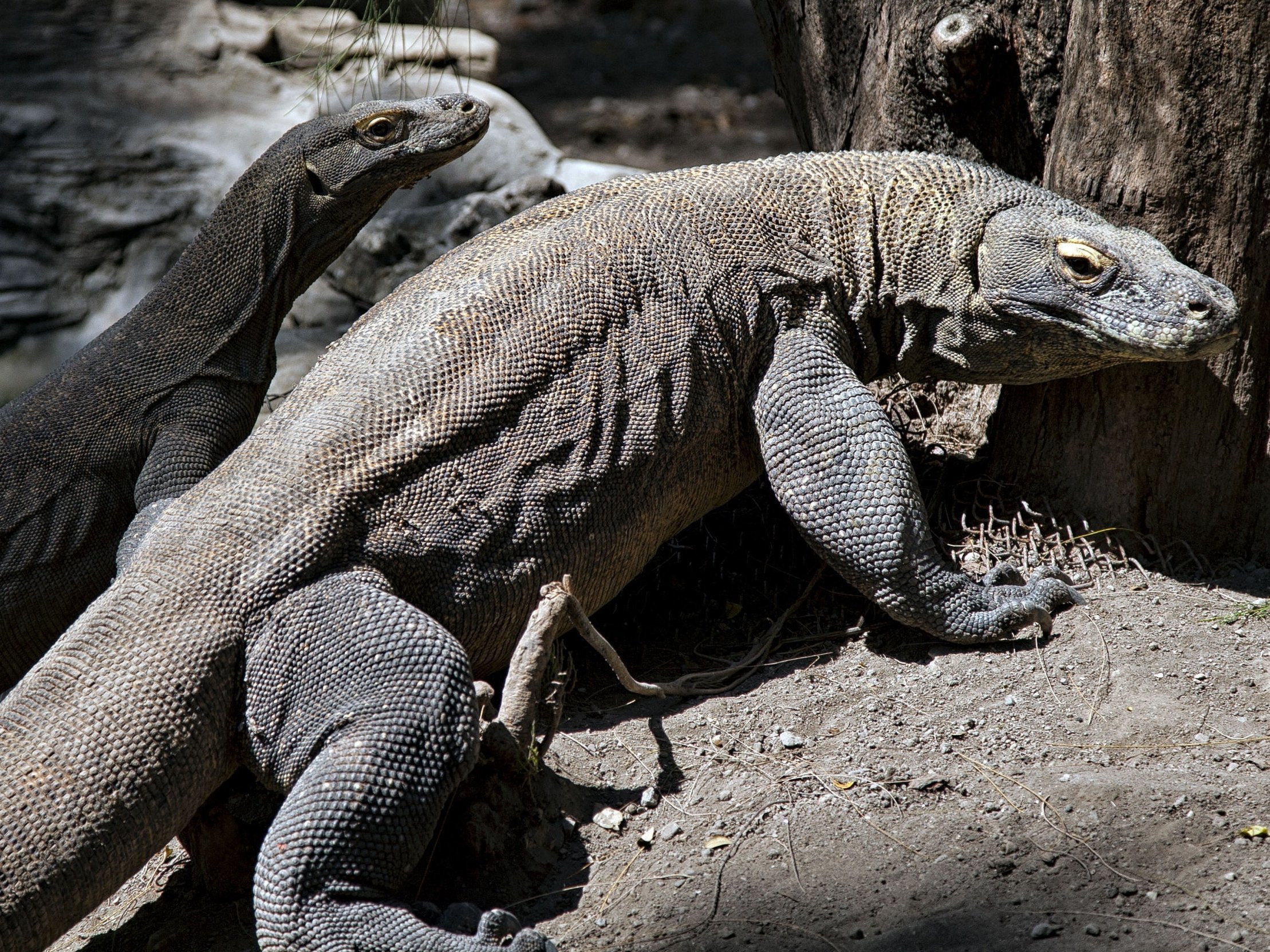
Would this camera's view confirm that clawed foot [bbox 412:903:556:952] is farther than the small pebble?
Yes

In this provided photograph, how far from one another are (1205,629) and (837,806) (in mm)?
1392

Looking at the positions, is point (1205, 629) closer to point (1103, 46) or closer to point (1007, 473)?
point (1007, 473)

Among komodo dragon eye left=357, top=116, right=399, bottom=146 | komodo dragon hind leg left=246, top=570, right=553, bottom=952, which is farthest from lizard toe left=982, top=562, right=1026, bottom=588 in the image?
komodo dragon eye left=357, top=116, right=399, bottom=146

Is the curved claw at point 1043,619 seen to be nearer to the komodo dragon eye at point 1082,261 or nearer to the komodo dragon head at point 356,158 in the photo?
the komodo dragon eye at point 1082,261

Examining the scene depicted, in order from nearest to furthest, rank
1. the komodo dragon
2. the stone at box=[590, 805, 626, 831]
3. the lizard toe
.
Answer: the stone at box=[590, 805, 626, 831] → the lizard toe → the komodo dragon

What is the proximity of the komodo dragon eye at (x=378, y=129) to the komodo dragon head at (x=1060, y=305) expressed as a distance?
236 cm

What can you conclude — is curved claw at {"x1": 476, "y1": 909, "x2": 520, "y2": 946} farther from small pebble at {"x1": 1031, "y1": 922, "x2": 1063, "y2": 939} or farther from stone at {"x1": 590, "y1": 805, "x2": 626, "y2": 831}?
small pebble at {"x1": 1031, "y1": 922, "x2": 1063, "y2": 939}

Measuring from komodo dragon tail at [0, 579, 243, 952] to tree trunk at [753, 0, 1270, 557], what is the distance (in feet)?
9.67

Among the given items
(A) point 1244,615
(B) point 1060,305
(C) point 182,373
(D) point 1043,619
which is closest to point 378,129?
(C) point 182,373

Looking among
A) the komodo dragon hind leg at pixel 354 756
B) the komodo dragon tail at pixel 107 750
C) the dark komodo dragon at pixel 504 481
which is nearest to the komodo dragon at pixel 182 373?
the dark komodo dragon at pixel 504 481

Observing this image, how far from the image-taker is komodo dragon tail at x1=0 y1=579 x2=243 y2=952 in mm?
2824

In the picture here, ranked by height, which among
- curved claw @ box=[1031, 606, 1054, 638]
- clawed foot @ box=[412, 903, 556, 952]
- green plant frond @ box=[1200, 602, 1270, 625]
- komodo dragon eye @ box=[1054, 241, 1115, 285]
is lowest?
clawed foot @ box=[412, 903, 556, 952]

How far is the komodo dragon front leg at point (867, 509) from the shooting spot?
3.75 meters

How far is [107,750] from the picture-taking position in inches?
115
